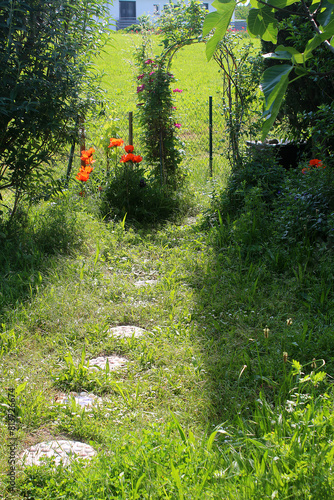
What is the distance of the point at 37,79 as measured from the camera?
3727 millimetres

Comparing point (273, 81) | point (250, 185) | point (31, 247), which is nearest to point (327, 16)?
point (273, 81)

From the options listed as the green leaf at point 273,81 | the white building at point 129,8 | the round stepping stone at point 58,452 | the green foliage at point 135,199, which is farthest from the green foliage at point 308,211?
the white building at point 129,8

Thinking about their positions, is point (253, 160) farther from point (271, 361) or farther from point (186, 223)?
point (271, 361)

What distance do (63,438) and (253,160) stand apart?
4.04 meters

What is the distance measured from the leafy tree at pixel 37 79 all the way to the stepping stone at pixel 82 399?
8.07 ft

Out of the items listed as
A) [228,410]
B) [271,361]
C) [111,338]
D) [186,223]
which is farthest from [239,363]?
[186,223]

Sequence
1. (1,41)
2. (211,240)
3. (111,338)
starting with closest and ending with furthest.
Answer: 1. (111,338)
2. (1,41)
3. (211,240)

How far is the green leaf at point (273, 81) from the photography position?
77 centimetres

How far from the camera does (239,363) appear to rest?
8.32 ft

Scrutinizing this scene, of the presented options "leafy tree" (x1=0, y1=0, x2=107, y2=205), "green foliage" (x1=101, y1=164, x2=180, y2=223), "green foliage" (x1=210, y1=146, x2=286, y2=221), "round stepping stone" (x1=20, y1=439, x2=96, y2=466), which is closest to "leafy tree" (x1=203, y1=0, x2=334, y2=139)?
"round stepping stone" (x1=20, y1=439, x2=96, y2=466)

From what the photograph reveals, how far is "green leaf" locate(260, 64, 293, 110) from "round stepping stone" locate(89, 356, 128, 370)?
2.09 m

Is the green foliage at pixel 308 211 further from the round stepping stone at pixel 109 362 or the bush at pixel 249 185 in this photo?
the round stepping stone at pixel 109 362

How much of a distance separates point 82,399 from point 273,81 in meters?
2.06

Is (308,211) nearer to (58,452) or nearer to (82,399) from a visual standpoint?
(82,399)
